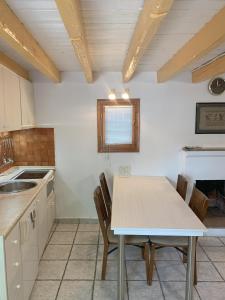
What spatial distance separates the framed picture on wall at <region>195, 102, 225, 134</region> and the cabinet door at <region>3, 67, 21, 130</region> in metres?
2.46

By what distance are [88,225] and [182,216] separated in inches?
76.5

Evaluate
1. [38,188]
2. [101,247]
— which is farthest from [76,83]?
[101,247]

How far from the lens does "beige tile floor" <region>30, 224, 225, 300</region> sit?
239cm

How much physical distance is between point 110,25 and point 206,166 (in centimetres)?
253

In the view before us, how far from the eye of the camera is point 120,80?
3.73 m

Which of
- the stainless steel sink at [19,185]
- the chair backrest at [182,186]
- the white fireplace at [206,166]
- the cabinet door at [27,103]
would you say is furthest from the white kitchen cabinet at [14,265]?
the white fireplace at [206,166]

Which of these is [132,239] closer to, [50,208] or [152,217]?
[152,217]

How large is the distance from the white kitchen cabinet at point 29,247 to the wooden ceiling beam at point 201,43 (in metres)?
1.98

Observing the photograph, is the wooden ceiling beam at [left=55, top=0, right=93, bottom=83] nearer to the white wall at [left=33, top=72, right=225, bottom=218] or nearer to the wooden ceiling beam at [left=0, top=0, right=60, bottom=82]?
the wooden ceiling beam at [left=0, top=0, right=60, bottom=82]

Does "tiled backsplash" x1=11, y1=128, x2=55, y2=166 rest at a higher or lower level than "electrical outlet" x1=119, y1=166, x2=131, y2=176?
higher

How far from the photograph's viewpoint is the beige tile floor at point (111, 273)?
239cm

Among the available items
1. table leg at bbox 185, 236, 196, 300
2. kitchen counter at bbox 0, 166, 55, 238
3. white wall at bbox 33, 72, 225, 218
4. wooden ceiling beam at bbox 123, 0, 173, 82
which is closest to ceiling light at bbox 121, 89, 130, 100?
white wall at bbox 33, 72, 225, 218

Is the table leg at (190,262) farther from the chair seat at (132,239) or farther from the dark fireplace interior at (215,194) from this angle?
the dark fireplace interior at (215,194)

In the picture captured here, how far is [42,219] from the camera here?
2.94 metres
